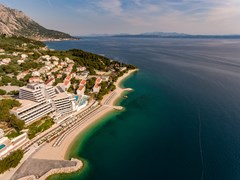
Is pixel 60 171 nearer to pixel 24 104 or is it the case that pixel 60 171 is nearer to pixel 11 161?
pixel 11 161

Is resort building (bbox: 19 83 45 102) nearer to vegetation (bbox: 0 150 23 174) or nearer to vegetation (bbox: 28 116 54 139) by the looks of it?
vegetation (bbox: 28 116 54 139)

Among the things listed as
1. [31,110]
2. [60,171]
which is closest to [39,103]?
[31,110]

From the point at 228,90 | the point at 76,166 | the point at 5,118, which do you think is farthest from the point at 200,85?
the point at 5,118

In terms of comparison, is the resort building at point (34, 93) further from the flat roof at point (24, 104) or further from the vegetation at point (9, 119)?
the vegetation at point (9, 119)

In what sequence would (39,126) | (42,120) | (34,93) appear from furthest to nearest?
1. (34,93)
2. (42,120)
3. (39,126)

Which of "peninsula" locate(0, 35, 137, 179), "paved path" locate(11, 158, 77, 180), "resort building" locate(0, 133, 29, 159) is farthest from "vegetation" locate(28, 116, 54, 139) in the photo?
"paved path" locate(11, 158, 77, 180)

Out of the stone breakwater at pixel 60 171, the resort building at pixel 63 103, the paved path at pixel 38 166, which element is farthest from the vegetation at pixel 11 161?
the resort building at pixel 63 103
